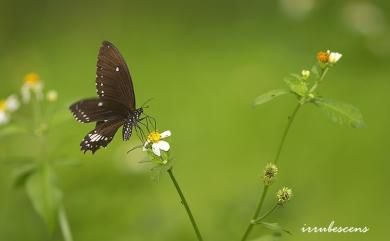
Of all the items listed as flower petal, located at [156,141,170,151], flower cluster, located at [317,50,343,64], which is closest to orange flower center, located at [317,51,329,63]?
flower cluster, located at [317,50,343,64]

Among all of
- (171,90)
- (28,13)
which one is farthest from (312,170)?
(28,13)

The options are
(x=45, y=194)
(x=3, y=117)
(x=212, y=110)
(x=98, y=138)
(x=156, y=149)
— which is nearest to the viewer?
(x=156, y=149)

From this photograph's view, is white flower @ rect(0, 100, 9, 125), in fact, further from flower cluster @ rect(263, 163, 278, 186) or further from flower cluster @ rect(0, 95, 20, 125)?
flower cluster @ rect(263, 163, 278, 186)

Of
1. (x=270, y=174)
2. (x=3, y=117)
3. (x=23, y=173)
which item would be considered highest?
(x=3, y=117)

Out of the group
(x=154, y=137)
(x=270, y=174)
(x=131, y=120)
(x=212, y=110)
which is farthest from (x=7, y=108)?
(x=212, y=110)

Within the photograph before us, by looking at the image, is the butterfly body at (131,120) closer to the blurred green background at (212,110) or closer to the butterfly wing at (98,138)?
the butterfly wing at (98,138)

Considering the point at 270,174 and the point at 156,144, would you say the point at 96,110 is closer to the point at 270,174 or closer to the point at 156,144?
the point at 156,144

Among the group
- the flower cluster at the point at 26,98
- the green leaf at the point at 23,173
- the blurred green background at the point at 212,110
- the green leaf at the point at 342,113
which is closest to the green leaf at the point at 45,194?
the green leaf at the point at 23,173

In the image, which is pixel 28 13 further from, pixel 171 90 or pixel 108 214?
pixel 108 214
